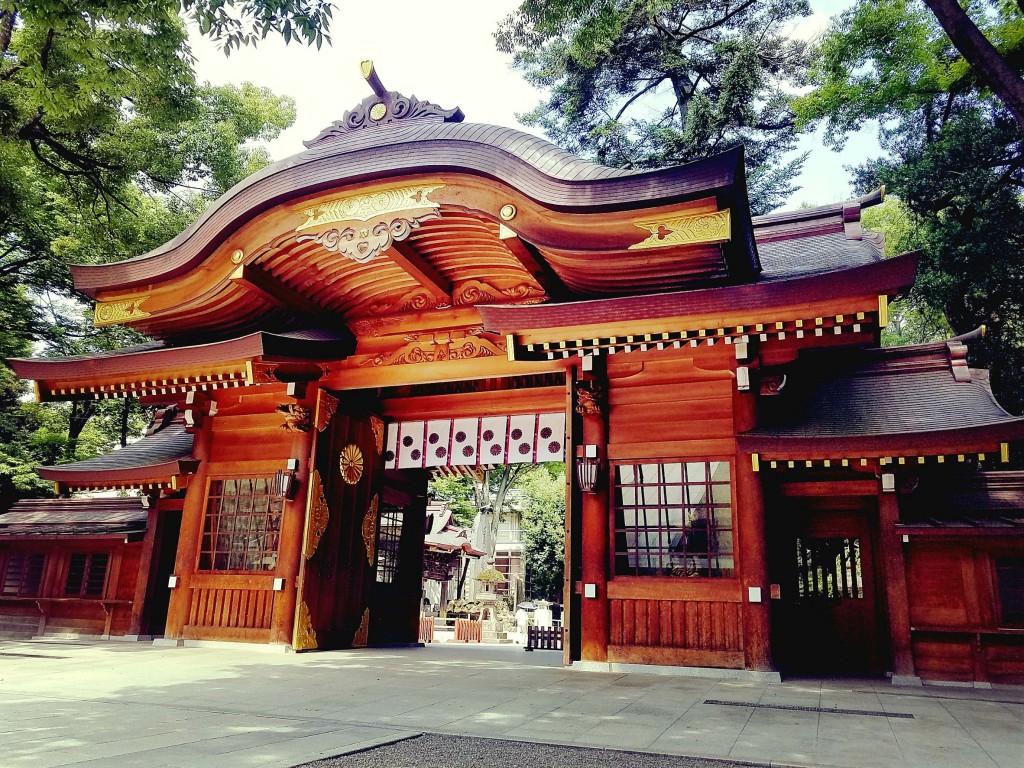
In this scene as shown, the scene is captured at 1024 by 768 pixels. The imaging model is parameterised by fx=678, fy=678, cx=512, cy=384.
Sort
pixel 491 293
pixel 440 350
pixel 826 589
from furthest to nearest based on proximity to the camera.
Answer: pixel 440 350
pixel 491 293
pixel 826 589

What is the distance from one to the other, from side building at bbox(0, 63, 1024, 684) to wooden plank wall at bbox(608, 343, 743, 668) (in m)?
0.03

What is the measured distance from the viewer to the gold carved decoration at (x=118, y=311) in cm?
1000

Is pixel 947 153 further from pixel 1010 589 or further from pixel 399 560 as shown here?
pixel 399 560

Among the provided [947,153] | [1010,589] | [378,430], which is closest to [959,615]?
[1010,589]

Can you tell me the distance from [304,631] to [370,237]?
5.39m

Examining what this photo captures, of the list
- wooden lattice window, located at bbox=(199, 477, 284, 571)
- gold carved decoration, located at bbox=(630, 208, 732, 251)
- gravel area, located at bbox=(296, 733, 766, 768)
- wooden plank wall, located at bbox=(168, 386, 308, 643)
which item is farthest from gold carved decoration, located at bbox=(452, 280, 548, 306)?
gravel area, located at bbox=(296, 733, 766, 768)

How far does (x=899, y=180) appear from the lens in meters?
15.3

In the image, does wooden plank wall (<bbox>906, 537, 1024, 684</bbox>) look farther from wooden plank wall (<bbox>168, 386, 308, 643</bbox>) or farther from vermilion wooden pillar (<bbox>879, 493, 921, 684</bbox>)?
wooden plank wall (<bbox>168, 386, 308, 643</bbox>)

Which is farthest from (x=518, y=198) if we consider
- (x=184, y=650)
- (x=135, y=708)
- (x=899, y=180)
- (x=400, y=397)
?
(x=899, y=180)

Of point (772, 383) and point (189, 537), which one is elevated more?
point (772, 383)

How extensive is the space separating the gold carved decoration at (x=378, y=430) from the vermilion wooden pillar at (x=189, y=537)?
2549 millimetres

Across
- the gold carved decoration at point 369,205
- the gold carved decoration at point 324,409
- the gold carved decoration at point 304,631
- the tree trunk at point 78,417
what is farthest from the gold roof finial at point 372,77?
the tree trunk at point 78,417

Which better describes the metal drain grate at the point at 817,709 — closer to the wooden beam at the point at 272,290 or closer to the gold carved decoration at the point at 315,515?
the gold carved decoration at the point at 315,515

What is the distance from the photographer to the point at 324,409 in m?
10.1
